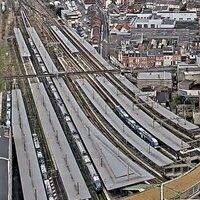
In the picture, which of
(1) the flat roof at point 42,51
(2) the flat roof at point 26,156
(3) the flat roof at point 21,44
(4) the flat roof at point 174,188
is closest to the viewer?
(4) the flat roof at point 174,188

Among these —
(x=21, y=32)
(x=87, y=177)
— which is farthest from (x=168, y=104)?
(x=21, y=32)

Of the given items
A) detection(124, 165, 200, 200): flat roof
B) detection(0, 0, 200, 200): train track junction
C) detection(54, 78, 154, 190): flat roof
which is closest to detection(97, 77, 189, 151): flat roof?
detection(0, 0, 200, 200): train track junction

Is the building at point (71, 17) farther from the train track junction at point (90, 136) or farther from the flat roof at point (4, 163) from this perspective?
the flat roof at point (4, 163)

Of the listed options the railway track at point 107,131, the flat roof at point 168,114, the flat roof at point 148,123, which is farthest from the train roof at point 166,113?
the railway track at point 107,131

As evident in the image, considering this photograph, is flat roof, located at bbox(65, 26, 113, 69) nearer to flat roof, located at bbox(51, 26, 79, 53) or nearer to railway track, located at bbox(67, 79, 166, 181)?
flat roof, located at bbox(51, 26, 79, 53)

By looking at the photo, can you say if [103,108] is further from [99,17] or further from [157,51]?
[99,17]
